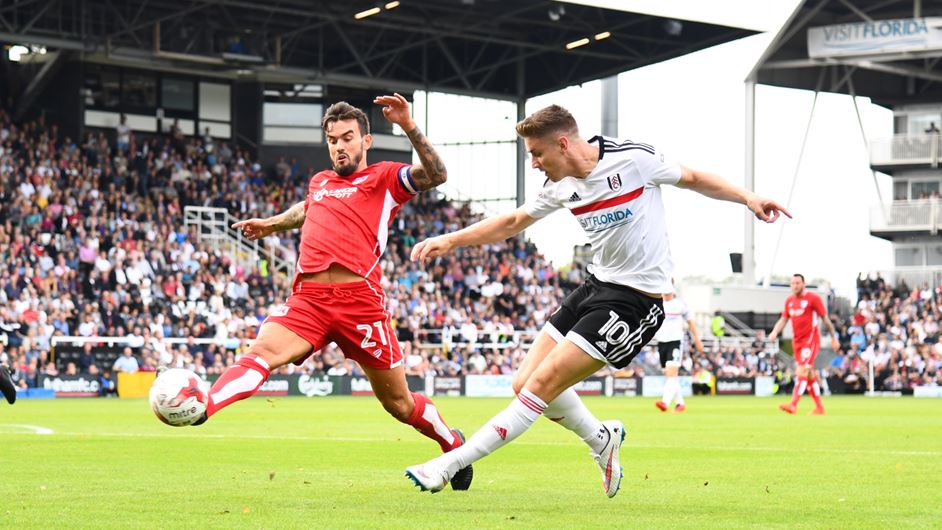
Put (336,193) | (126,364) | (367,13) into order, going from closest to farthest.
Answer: (336,193) → (126,364) → (367,13)

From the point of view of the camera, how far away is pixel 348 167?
30.8 ft

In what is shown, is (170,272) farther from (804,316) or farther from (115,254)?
(804,316)

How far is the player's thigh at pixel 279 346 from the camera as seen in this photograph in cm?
867

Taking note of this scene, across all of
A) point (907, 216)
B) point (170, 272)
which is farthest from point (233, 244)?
point (907, 216)

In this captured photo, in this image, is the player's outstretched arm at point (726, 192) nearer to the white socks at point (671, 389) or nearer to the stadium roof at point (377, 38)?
the white socks at point (671, 389)

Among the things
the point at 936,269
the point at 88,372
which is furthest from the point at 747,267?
the point at 88,372

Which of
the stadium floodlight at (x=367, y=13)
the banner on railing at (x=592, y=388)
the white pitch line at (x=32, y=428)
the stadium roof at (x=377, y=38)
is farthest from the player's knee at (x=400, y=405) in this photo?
the stadium floodlight at (x=367, y=13)

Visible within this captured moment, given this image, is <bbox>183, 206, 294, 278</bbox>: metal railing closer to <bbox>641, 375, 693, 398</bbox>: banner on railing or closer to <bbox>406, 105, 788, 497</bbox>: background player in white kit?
<bbox>641, 375, 693, 398</bbox>: banner on railing

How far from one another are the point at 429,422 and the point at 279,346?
4.49ft

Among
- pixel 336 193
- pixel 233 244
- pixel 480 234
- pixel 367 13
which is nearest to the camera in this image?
pixel 480 234

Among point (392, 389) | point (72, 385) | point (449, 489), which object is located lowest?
point (72, 385)

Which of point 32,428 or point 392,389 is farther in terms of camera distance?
point 32,428

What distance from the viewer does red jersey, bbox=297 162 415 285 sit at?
9078mm

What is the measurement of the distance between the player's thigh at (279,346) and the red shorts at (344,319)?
0.04 metres
